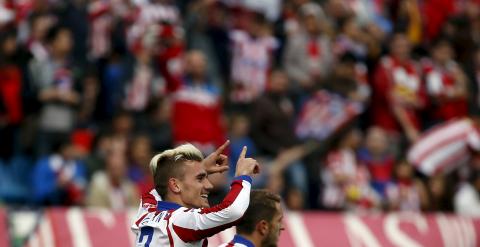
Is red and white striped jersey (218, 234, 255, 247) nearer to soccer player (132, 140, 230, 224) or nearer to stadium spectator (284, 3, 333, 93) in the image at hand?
soccer player (132, 140, 230, 224)

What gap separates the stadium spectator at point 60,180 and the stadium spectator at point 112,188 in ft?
0.69

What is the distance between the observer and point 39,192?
13.7 meters

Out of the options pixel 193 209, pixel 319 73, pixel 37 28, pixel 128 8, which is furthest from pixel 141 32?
pixel 193 209

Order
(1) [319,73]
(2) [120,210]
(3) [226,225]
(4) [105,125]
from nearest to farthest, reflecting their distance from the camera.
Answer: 1. (3) [226,225]
2. (2) [120,210]
3. (4) [105,125]
4. (1) [319,73]

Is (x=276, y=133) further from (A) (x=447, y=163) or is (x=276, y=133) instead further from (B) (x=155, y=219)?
(B) (x=155, y=219)

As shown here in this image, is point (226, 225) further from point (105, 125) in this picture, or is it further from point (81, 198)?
point (105, 125)

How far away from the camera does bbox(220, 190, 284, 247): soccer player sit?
7.90m

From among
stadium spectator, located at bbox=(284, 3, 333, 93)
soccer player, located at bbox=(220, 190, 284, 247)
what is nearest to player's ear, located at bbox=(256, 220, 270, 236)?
soccer player, located at bbox=(220, 190, 284, 247)

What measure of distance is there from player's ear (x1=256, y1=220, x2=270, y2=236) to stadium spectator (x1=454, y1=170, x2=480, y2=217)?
325 inches

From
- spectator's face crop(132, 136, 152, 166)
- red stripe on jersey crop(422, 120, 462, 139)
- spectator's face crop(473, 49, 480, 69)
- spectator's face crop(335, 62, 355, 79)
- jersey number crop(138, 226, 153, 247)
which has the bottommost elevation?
jersey number crop(138, 226, 153, 247)

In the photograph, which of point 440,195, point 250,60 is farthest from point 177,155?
point 250,60

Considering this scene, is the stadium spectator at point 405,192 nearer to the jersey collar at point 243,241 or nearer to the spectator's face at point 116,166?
the spectator's face at point 116,166

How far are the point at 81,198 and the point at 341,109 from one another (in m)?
4.51

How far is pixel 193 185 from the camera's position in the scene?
23.4ft
